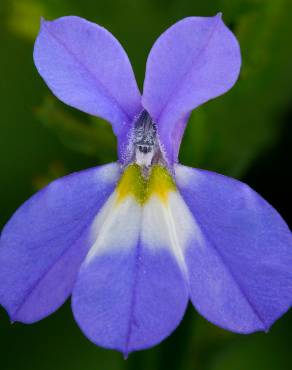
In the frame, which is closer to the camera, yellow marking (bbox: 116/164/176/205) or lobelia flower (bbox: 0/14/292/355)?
lobelia flower (bbox: 0/14/292/355)

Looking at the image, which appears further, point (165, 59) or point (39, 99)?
point (39, 99)

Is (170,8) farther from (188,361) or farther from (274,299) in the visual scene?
(274,299)

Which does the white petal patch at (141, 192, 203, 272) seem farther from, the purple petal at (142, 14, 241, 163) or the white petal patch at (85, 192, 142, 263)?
the purple petal at (142, 14, 241, 163)

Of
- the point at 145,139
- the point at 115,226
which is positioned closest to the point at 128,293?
the point at 115,226

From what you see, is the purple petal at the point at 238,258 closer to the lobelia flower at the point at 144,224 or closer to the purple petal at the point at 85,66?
the lobelia flower at the point at 144,224

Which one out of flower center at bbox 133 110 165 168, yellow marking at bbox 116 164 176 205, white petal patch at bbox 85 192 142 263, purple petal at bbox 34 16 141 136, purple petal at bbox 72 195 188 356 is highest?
purple petal at bbox 34 16 141 136

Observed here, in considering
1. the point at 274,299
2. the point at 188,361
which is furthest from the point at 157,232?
the point at 188,361

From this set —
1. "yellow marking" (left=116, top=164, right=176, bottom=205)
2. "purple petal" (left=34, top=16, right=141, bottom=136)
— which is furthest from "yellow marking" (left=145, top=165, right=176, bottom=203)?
"purple petal" (left=34, top=16, right=141, bottom=136)

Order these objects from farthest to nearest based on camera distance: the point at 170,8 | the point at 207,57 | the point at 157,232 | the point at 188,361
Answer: the point at 170,8
the point at 188,361
the point at 157,232
the point at 207,57
